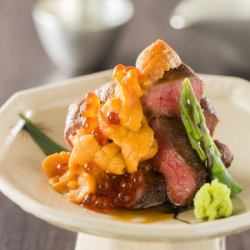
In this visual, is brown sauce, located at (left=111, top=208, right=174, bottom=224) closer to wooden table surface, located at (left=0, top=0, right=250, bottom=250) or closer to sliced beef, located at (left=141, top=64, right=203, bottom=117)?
sliced beef, located at (left=141, top=64, right=203, bottom=117)

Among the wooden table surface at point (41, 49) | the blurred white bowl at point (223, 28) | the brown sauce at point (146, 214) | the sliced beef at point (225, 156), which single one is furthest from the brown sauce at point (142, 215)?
the blurred white bowl at point (223, 28)

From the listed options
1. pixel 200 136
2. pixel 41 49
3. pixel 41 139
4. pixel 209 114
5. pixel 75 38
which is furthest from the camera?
pixel 41 49

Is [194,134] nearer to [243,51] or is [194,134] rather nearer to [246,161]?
[246,161]

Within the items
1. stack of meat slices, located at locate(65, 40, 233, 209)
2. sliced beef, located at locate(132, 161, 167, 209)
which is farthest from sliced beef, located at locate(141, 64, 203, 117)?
sliced beef, located at locate(132, 161, 167, 209)

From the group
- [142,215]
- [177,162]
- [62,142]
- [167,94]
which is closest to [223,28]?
[62,142]

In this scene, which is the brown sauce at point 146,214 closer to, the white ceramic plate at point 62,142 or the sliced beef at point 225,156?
the white ceramic plate at point 62,142

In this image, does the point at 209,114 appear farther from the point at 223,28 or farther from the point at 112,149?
the point at 223,28
